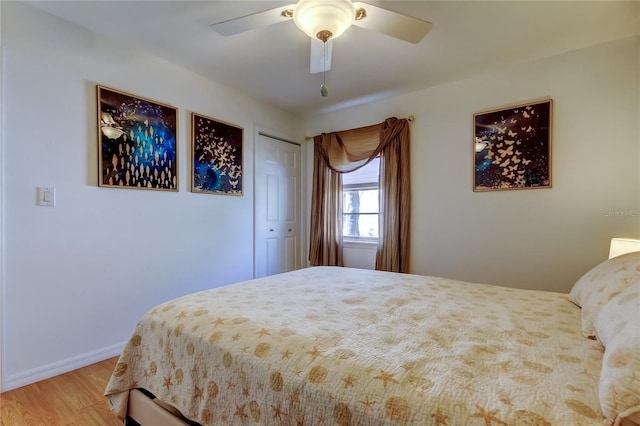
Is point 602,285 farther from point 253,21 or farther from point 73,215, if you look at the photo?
point 73,215

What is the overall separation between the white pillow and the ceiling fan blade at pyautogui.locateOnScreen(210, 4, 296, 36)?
1.86 m

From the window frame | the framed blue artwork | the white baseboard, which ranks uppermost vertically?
the framed blue artwork

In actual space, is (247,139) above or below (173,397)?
above

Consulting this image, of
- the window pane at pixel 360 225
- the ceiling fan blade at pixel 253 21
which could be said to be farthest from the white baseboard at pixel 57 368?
the window pane at pixel 360 225

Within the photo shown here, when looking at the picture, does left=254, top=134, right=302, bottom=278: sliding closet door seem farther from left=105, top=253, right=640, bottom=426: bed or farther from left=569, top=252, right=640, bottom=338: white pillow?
left=569, top=252, right=640, bottom=338: white pillow

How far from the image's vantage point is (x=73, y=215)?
205 cm

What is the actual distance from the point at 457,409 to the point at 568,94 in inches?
108

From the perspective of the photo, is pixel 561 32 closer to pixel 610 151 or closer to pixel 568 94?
pixel 568 94

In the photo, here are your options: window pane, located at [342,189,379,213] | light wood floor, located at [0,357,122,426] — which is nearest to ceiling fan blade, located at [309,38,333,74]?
window pane, located at [342,189,379,213]

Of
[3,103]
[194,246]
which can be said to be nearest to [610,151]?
[194,246]

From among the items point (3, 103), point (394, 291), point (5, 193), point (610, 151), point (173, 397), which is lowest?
point (173, 397)

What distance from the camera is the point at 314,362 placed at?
884mm

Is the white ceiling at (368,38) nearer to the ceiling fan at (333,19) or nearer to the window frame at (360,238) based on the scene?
the ceiling fan at (333,19)

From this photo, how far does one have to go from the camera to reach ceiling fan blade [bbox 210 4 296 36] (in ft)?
5.11
